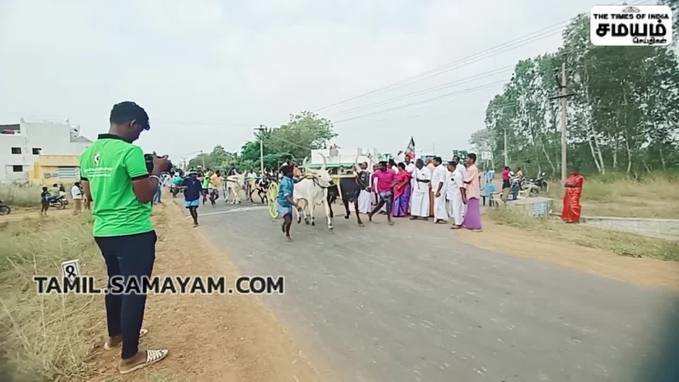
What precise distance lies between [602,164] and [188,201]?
3149 cm

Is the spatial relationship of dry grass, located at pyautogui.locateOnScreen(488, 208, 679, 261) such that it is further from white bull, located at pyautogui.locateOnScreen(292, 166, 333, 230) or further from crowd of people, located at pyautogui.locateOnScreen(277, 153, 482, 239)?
white bull, located at pyautogui.locateOnScreen(292, 166, 333, 230)

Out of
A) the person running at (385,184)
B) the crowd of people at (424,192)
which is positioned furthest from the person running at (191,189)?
the person running at (385,184)

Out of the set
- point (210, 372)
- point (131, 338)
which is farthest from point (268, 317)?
point (131, 338)

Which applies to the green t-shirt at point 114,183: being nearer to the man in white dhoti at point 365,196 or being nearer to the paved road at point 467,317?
the paved road at point 467,317

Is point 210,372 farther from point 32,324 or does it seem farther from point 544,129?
point 544,129

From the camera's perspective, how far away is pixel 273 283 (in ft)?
18.2

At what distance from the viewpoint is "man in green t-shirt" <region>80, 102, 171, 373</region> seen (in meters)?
2.98

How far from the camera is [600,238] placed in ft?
27.9

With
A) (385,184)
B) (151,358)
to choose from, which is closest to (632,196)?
(385,184)

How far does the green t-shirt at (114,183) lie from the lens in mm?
2973

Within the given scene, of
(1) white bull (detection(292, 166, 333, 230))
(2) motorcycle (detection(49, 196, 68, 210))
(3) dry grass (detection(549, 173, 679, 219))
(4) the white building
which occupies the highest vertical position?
(4) the white building

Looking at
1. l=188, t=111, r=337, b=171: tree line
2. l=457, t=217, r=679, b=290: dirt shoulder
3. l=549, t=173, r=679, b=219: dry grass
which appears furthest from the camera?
l=188, t=111, r=337, b=171: tree line

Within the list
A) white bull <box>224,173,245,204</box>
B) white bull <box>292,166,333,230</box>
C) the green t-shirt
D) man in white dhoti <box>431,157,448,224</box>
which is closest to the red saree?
man in white dhoti <box>431,157,448,224</box>

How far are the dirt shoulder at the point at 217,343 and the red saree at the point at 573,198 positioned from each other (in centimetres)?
1114
